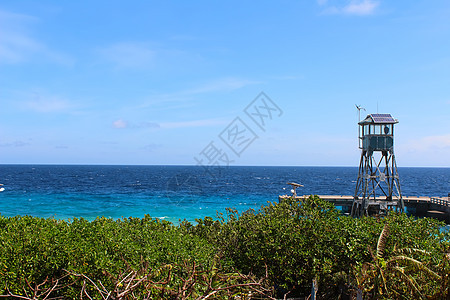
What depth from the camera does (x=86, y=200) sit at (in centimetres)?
5059

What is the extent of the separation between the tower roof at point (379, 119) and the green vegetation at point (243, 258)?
14921 millimetres

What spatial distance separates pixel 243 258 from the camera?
350 inches

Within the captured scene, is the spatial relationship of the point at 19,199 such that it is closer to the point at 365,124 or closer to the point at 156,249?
the point at 365,124

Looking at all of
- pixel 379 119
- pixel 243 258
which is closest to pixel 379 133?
pixel 379 119

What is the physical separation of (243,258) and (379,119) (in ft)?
58.1

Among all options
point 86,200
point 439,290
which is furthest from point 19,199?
point 439,290

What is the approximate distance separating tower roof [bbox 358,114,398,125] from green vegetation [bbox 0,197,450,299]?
49.0 ft

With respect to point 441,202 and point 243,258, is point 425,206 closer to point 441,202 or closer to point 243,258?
point 441,202

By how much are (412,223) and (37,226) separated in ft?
30.5

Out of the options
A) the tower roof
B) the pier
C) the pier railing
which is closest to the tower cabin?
the tower roof

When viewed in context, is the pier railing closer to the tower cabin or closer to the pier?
the pier

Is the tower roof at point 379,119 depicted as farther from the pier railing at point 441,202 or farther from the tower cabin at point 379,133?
the pier railing at point 441,202

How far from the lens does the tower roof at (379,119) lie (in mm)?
22736

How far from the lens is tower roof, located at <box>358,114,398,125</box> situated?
22736mm
